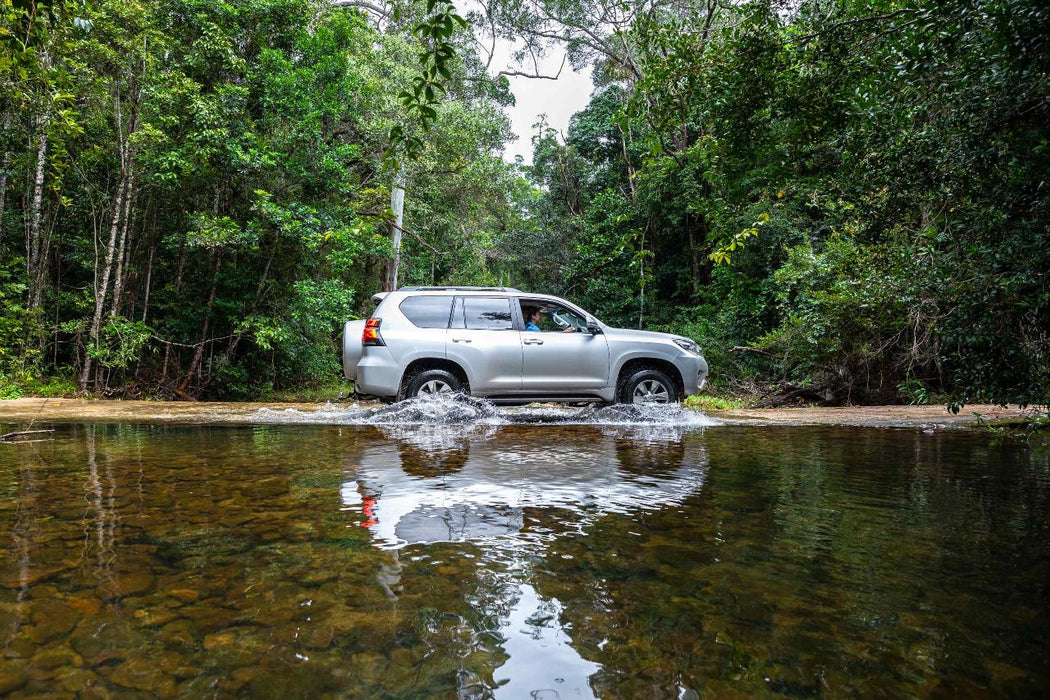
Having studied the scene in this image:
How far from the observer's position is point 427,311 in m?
8.48

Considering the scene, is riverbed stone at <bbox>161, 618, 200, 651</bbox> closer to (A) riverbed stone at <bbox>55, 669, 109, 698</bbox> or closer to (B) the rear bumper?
(A) riverbed stone at <bbox>55, 669, 109, 698</bbox>

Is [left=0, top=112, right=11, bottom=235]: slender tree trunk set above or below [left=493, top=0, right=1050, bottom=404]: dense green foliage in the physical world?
above

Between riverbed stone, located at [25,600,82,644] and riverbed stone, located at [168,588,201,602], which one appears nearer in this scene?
riverbed stone, located at [25,600,82,644]

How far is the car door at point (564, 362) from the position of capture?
8.59m

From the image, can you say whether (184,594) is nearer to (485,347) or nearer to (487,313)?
(485,347)

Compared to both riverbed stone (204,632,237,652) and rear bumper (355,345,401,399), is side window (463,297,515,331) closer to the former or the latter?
rear bumper (355,345,401,399)

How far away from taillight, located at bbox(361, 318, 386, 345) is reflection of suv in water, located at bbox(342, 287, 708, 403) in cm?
1

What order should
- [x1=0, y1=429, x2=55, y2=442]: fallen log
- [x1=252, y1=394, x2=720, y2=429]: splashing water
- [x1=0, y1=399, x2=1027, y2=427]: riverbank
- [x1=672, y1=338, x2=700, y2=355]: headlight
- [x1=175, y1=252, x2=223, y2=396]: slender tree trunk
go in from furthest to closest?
[x1=175, y1=252, x2=223, y2=396]: slender tree trunk < [x1=672, y1=338, x2=700, y2=355]: headlight < [x1=252, y1=394, x2=720, y2=429]: splashing water < [x1=0, y1=399, x2=1027, y2=427]: riverbank < [x1=0, y1=429, x2=55, y2=442]: fallen log

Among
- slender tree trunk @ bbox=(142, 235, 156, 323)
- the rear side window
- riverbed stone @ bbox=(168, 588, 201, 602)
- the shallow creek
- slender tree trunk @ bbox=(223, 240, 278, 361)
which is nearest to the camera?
the shallow creek

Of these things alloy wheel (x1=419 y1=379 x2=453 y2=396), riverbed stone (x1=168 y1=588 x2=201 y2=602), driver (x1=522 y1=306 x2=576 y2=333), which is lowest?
riverbed stone (x1=168 y1=588 x2=201 y2=602)

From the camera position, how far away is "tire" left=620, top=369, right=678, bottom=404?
8711 millimetres

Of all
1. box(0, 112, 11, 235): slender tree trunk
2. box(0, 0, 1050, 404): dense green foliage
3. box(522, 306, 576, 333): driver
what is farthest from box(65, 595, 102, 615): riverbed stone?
box(0, 112, 11, 235): slender tree trunk

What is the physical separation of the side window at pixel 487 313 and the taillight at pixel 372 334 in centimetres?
123

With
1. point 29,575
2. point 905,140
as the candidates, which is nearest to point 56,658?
point 29,575
